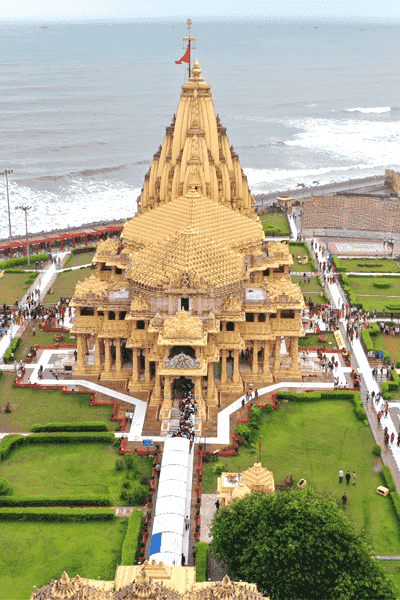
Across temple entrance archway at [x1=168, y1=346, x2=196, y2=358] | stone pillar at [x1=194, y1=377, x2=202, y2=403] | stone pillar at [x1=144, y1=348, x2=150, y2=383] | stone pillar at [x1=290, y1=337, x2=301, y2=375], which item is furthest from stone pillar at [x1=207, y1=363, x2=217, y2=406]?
stone pillar at [x1=290, y1=337, x2=301, y2=375]

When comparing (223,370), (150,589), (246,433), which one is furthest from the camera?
(223,370)

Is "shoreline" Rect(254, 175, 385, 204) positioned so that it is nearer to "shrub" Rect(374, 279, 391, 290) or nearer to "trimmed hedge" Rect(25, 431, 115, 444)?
"shrub" Rect(374, 279, 391, 290)

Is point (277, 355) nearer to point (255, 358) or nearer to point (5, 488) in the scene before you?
point (255, 358)

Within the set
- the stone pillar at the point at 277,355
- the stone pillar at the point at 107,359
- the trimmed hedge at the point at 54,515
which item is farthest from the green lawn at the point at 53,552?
the stone pillar at the point at 277,355

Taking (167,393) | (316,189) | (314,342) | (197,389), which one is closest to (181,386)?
(167,393)

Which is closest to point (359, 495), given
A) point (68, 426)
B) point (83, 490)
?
point (83, 490)
